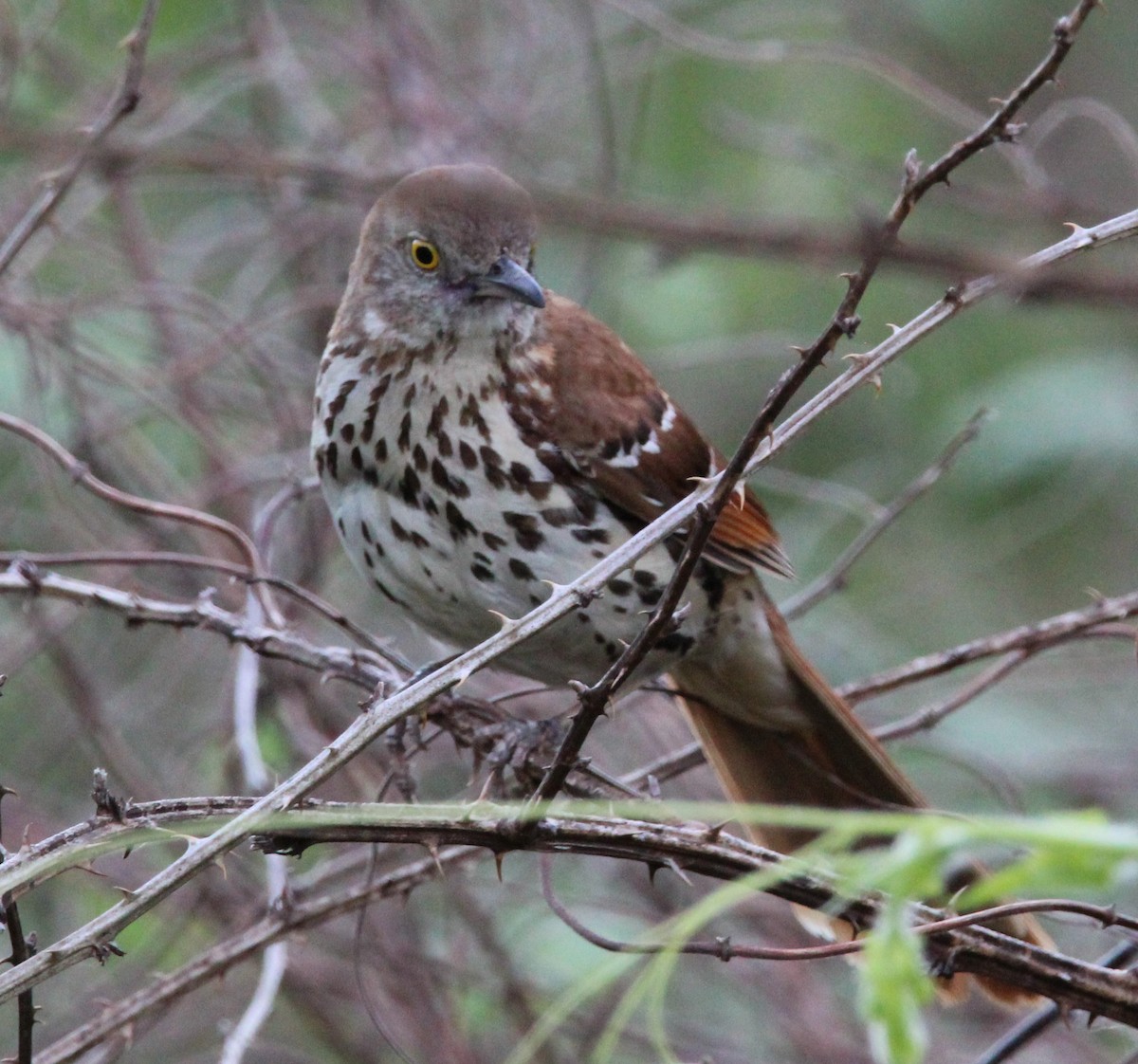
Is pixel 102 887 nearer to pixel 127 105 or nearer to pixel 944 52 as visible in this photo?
pixel 127 105

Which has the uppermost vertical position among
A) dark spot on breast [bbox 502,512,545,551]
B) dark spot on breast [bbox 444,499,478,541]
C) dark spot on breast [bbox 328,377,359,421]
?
dark spot on breast [bbox 328,377,359,421]

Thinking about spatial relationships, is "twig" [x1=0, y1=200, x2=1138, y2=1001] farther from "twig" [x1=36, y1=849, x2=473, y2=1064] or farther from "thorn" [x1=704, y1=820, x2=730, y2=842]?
"twig" [x1=36, y1=849, x2=473, y2=1064]

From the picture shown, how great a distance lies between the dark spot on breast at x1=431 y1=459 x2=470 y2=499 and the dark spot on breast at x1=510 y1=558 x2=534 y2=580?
5.8 inches

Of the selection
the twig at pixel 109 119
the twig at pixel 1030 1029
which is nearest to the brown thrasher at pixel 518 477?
the twig at pixel 109 119

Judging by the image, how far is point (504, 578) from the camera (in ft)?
9.75

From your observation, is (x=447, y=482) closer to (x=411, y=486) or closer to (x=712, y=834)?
(x=411, y=486)

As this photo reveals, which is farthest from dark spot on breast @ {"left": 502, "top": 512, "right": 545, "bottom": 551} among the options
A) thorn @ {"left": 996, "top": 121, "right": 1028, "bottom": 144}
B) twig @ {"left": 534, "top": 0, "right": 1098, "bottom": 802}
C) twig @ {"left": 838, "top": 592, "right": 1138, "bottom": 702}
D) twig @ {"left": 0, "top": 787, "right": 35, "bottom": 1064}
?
thorn @ {"left": 996, "top": 121, "right": 1028, "bottom": 144}

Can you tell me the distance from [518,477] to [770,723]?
844 mm

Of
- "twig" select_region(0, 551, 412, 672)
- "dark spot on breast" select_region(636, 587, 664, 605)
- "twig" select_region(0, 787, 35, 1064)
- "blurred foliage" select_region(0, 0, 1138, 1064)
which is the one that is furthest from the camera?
"blurred foliage" select_region(0, 0, 1138, 1064)

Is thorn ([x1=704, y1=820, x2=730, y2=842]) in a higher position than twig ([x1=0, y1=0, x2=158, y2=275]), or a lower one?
lower

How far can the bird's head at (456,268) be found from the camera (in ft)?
10.3

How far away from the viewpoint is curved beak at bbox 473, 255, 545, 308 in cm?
312

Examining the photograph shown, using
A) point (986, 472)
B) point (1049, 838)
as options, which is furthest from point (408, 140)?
point (1049, 838)

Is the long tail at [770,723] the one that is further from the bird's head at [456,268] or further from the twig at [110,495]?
the twig at [110,495]
